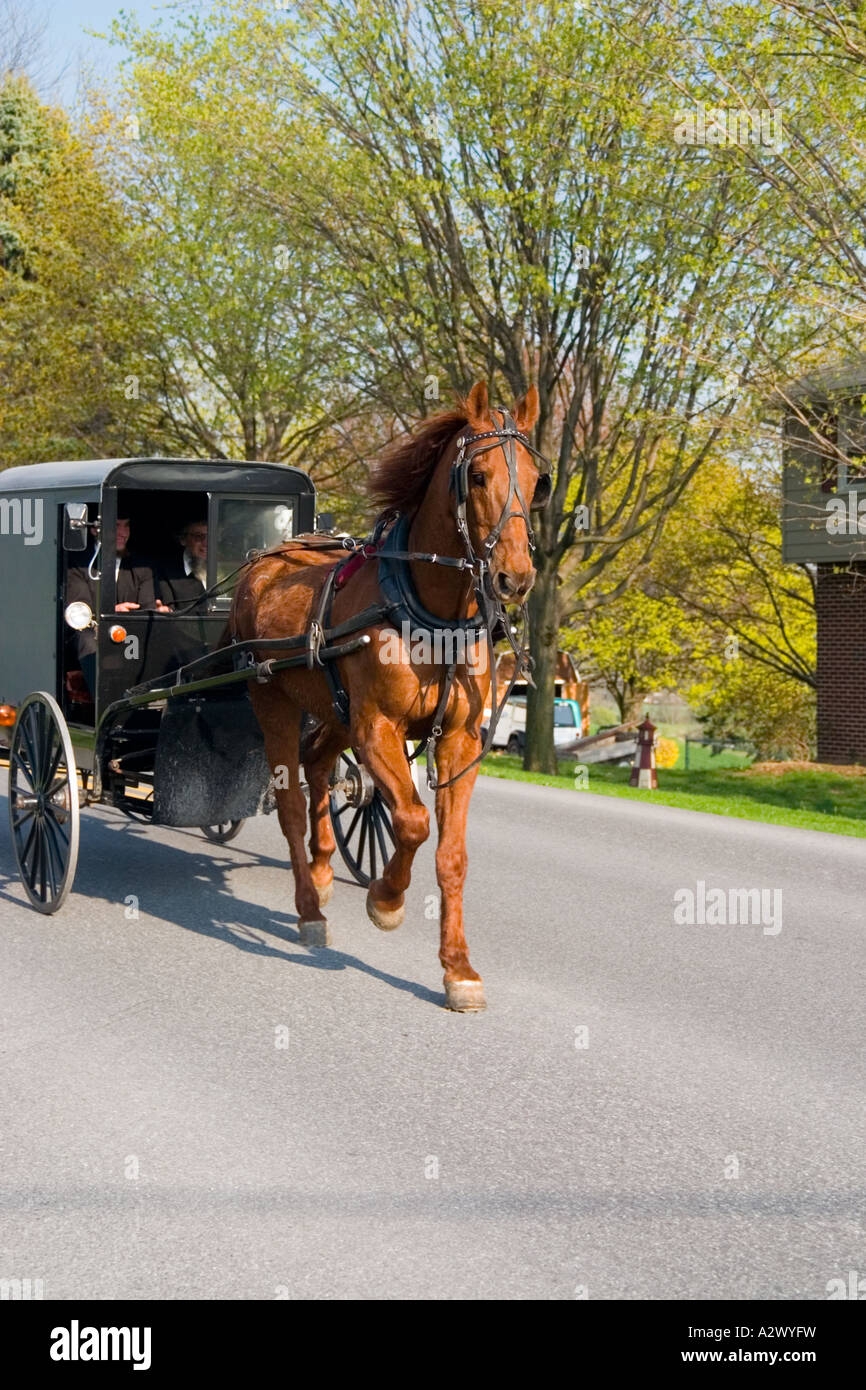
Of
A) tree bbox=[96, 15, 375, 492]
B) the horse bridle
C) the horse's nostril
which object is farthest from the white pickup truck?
the horse's nostril

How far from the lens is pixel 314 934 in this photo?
24.6 feet

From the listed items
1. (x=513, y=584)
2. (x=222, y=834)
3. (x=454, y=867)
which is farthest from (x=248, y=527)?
(x=513, y=584)

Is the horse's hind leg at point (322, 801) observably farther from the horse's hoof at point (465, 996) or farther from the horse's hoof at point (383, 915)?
the horse's hoof at point (465, 996)

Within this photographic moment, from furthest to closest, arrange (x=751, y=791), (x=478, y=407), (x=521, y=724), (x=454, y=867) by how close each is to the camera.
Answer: (x=521, y=724) → (x=751, y=791) → (x=454, y=867) → (x=478, y=407)

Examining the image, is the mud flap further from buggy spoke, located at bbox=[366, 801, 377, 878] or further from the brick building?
the brick building

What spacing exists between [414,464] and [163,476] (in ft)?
7.82

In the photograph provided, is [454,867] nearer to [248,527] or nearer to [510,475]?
[510,475]

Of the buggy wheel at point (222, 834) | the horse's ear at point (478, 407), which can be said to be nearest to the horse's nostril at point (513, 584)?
the horse's ear at point (478, 407)

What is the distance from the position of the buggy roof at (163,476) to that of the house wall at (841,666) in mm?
17475

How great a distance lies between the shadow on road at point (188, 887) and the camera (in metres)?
7.41

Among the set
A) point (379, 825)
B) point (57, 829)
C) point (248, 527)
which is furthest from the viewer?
point (248, 527)

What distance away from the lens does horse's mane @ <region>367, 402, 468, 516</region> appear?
21.5ft

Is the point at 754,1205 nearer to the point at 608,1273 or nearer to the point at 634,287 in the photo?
the point at 608,1273

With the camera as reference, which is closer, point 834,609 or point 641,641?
point 834,609
